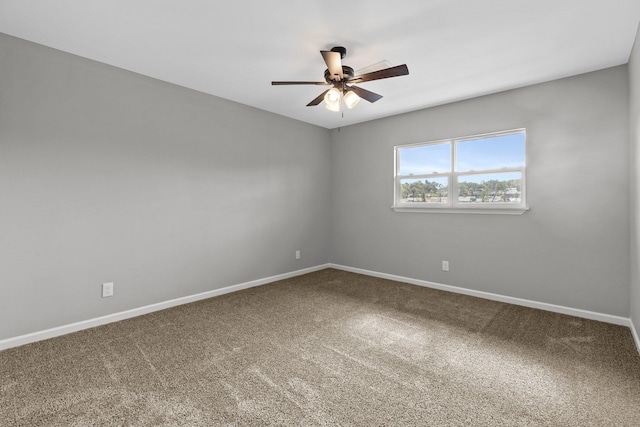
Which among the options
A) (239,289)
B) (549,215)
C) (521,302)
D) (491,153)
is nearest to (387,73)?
(491,153)

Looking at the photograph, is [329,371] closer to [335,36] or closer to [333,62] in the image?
[333,62]

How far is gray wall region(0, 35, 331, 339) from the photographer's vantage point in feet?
7.86

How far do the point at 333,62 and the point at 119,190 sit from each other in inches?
93.1

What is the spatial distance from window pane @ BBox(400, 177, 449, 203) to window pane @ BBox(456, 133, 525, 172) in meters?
0.31

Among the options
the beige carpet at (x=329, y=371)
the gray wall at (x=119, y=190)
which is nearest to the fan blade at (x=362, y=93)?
the gray wall at (x=119, y=190)

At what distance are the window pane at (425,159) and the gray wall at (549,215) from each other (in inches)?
6.7

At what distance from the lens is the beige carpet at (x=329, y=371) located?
5.34 ft

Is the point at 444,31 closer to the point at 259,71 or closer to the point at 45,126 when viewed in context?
the point at 259,71

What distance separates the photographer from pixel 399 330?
272 centimetres

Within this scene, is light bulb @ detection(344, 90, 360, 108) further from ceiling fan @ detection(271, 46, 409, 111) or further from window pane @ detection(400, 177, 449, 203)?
window pane @ detection(400, 177, 449, 203)

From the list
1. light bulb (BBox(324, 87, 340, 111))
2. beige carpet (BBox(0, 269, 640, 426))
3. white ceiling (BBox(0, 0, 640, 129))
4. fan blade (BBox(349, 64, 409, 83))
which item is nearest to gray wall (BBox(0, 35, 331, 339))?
white ceiling (BBox(0, 0, 640, 129))

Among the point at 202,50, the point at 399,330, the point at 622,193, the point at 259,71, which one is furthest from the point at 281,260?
the point at 622,193

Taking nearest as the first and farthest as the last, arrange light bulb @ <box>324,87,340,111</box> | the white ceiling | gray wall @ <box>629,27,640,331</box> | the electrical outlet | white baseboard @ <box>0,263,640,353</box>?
the white ceiling
gray wall @ <box>629,27,640,331</box>
white baseboard @ <box>0,263,640,353</box>
light bulb @ <box>324,87,340,111</box>
the electrical outlet

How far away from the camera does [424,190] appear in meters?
4.21
